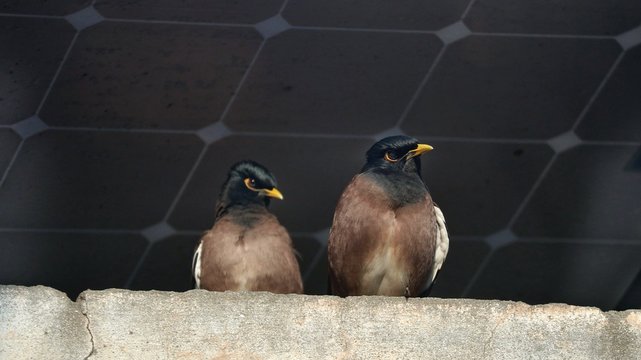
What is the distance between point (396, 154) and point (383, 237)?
40 centimetres

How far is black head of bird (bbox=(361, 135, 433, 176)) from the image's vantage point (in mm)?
6008

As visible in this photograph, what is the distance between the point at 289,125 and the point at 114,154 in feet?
2.10

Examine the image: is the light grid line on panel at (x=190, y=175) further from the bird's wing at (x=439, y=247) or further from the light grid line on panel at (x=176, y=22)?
the bird's wing at (x=439, y=247)

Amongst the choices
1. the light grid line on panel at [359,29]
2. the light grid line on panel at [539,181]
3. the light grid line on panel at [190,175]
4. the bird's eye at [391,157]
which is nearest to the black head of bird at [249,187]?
the light grid line on panel at [190,175]

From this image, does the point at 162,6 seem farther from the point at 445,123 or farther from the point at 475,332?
the point at 475,332

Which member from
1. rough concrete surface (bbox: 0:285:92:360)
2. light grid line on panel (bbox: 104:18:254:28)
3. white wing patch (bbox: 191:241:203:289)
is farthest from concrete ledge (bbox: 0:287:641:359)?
light grid line on panel (bbox: 104:18:254:28)

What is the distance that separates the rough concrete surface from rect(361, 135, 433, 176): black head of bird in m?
1.28

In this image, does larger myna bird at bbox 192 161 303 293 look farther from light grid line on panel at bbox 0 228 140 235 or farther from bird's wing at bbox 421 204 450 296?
light grid line on panel at bbox 0 228 140 235

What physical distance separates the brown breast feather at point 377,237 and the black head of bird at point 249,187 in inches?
13.5

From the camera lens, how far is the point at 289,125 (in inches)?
250

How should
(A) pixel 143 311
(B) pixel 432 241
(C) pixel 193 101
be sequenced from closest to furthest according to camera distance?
(A) pixel 143 311 → (B) pixel 432 241 → (C) pixel 193 101

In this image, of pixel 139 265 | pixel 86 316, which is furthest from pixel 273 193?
pixel 86 316

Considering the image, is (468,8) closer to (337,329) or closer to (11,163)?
(337,329)

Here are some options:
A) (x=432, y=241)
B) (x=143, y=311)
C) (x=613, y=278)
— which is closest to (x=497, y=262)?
(x=613, y=278)
